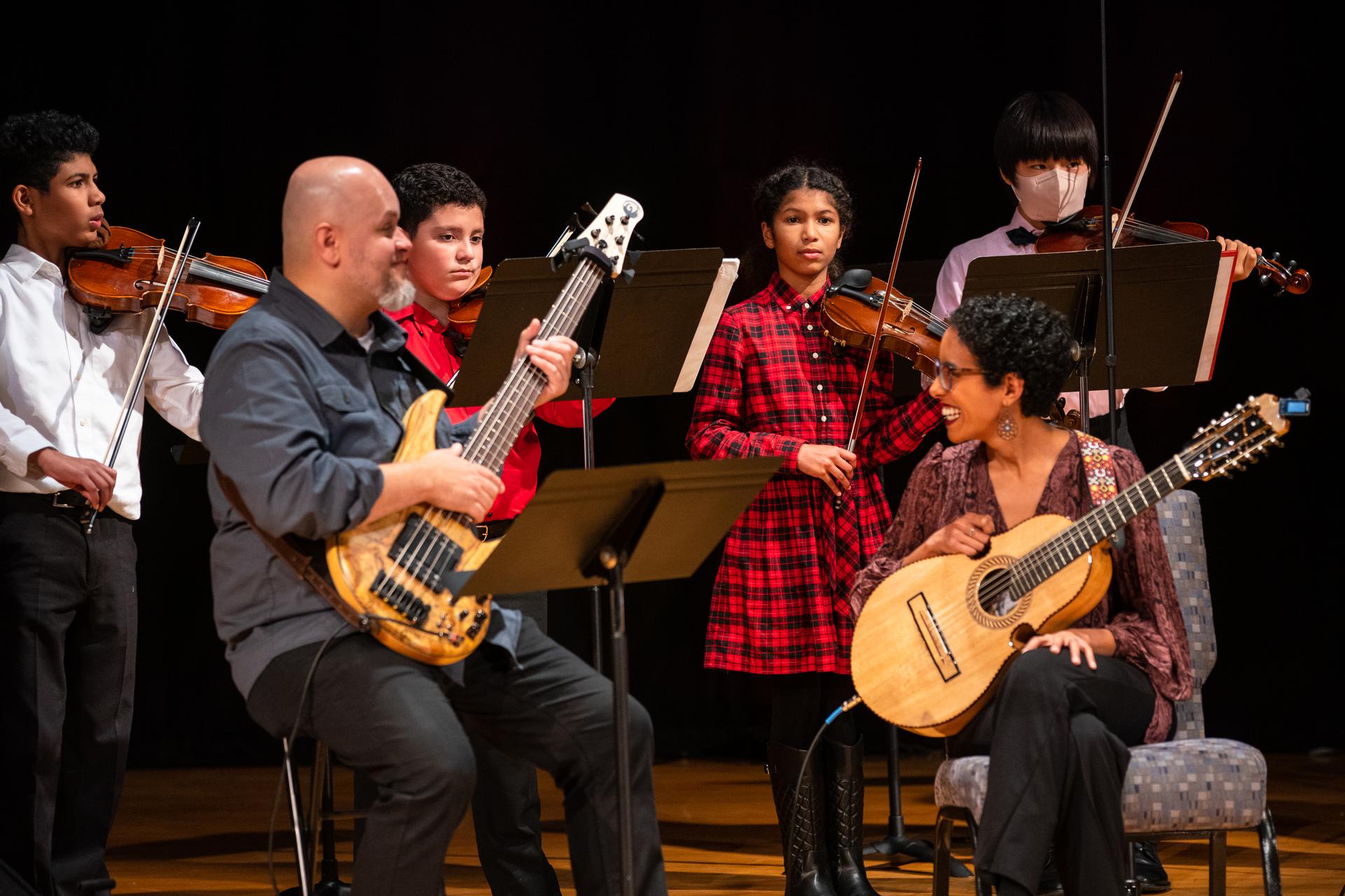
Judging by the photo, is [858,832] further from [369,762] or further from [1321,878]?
[369,762]

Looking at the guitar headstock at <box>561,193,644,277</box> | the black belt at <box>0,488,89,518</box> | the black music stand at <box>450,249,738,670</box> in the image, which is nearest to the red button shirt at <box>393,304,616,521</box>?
the black music stand at <box>450,249,738,670</box>

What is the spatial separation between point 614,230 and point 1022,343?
0.78m

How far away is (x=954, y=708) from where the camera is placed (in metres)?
2.65

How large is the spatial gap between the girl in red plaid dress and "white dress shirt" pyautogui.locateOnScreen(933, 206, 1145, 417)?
1.03 feet

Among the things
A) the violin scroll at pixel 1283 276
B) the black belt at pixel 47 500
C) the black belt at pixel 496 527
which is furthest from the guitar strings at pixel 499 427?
the violin scroll at pixel 1283 276

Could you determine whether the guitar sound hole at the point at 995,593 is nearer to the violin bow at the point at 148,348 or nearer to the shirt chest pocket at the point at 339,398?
the shirt chest pocket at the point at 339,398

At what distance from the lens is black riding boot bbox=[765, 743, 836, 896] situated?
335 centimetres

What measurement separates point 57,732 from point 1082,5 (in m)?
3.96

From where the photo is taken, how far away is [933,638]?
271 centimetres

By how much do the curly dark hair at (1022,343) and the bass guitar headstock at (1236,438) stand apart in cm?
35

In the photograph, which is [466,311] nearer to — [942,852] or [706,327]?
[706,327]

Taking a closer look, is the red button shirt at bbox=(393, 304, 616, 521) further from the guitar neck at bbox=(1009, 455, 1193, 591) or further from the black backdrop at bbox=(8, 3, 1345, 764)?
the black backdrop at bbox=(8, 3, 1345, 764)

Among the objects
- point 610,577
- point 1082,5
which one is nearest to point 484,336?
point 610,577

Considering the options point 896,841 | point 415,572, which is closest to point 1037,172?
point 896,841
